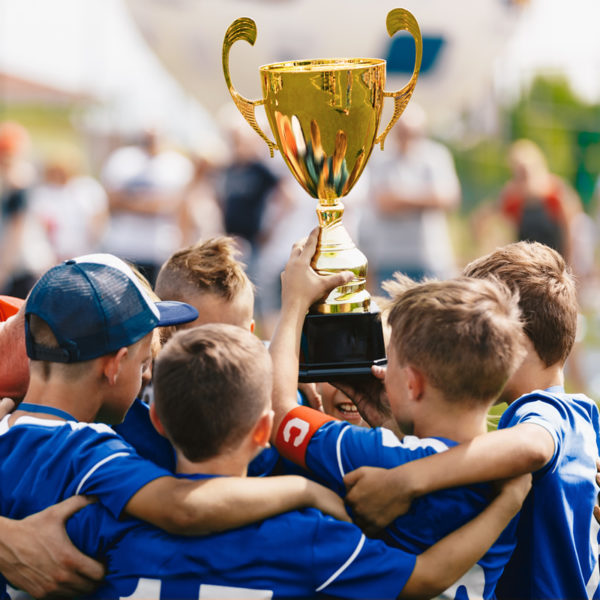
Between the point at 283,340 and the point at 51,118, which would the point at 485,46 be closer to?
the point at 283,340

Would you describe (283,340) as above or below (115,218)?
above

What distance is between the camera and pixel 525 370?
2.17 m

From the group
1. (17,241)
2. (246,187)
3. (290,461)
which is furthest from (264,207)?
(290,461)

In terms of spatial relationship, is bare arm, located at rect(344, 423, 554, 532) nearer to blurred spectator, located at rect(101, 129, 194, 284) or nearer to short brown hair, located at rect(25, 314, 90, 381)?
short brown hair, located at rect(25, 314, 90, 381)

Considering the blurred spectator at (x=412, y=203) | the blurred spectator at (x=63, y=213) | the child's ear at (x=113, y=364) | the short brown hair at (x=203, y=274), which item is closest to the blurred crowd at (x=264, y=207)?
the blurred spectator at (x=412, y=203)

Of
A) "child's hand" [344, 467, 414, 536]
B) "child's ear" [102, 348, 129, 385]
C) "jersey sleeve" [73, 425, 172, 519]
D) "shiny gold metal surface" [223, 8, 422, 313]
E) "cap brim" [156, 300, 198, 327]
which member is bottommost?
"child's hand" [344, 467, 414, 536]

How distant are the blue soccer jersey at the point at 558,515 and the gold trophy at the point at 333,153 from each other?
424 mm

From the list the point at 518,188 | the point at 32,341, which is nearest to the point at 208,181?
the point at 518,188

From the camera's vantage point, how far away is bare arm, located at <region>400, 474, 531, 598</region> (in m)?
1.77

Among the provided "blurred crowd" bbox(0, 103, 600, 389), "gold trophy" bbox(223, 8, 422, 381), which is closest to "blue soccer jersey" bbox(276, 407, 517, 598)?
"gold trophy" bbox(223, 8, 422, 381)

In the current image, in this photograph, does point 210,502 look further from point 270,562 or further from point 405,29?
point 405,29

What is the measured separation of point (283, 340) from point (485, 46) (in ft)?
33.3

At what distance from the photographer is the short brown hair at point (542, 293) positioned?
7.09ft

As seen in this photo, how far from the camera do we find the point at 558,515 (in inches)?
78.8
